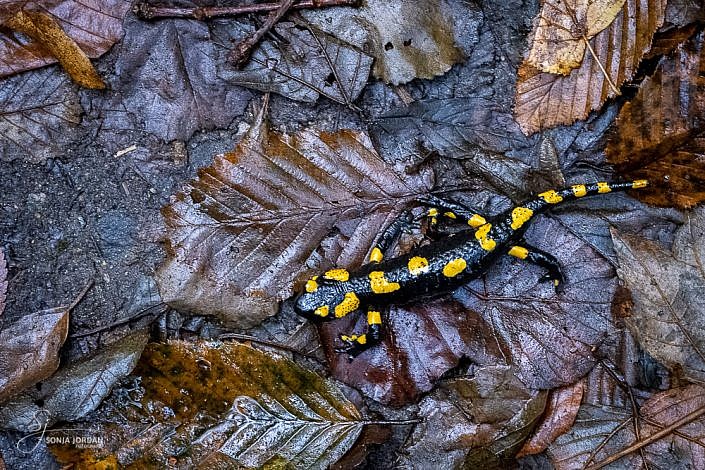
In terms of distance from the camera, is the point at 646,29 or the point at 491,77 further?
the point at 491,77

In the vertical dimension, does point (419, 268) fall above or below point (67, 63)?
below

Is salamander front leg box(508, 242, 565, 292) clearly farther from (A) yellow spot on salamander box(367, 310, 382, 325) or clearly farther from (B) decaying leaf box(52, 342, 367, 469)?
(B) decaying leaf box(52, 342, 367, 469)

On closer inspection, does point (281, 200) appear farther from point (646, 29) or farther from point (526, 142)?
point (646, 29)

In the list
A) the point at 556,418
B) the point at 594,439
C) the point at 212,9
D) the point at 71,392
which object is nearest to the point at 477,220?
the point at 556,418

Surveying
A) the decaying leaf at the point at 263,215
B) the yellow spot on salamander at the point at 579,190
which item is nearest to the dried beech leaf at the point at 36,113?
the decaying leaf at the point at 263,215

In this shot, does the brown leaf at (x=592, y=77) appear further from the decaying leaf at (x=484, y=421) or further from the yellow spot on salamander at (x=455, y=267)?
the decaying leaf at (x=484, y=421)

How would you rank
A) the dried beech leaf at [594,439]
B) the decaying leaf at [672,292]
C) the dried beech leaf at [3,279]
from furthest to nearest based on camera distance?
the dried beech leaf at [3,279]
the dried beech leaf at [594,439]
the decaying leaf at [672,292]

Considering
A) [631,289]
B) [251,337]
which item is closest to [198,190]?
[251,337]
